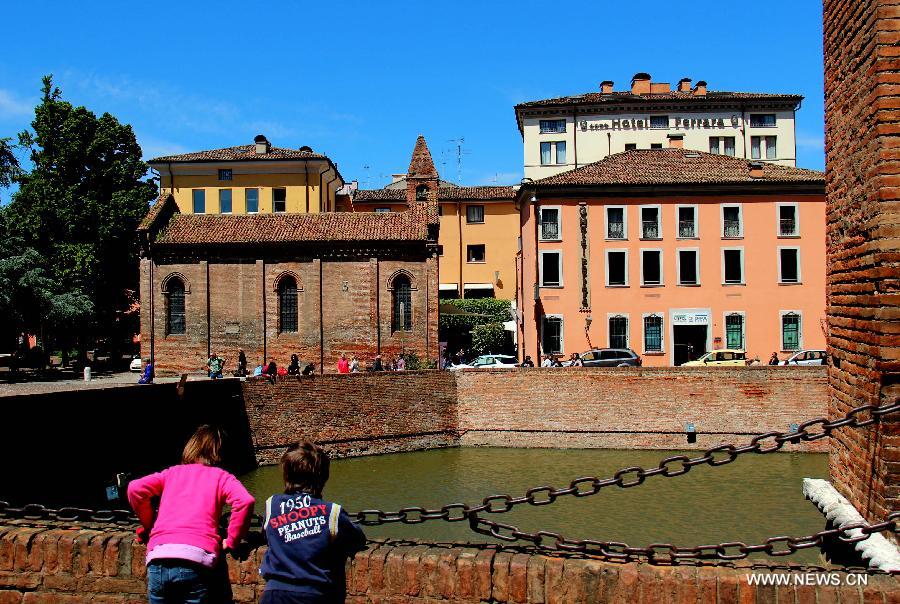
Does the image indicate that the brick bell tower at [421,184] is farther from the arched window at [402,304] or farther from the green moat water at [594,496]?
the green moat water at [594,496]

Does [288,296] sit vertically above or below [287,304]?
above

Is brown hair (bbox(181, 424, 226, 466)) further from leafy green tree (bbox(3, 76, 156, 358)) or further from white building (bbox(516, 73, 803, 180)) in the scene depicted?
white building (bbox(516, 73, 803, 180))

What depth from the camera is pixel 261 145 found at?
47.5 meters

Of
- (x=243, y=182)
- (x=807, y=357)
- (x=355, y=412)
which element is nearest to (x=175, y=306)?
(x=355, y=412)

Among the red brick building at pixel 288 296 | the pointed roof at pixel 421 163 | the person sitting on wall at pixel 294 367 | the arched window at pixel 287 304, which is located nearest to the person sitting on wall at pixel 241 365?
the red brick building at pixel 288 296

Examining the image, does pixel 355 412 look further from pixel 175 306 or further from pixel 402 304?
pixel 175 306

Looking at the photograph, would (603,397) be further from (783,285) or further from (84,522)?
(84,522)

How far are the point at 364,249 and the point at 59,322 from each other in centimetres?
1465

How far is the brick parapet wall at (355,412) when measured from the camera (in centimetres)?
2675

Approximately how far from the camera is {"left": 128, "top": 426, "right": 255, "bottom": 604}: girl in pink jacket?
390 cm

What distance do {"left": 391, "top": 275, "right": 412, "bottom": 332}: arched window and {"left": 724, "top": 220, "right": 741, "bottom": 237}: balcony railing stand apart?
49.2 feet

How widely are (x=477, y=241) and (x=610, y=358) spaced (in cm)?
1952

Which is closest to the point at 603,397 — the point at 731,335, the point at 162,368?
the point at 731,335

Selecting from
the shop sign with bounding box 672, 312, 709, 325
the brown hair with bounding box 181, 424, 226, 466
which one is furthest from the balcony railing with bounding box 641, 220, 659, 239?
the brown hair with bounding box 181, 424, 226, 466
